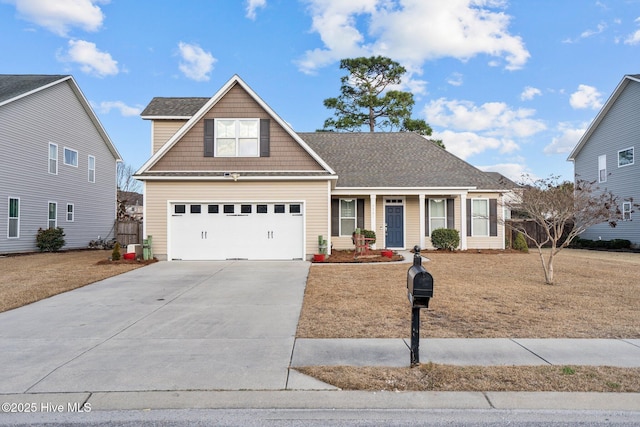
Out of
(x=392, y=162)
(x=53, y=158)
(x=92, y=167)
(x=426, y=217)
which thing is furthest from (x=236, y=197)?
(x=92, y=167)

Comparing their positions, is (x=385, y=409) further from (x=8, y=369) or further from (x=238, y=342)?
(x=8, y=369)

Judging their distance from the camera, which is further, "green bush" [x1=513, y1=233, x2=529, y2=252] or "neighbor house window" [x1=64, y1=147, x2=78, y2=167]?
"neighbor house window" [x1=64, y1=147, x2=78, y2=167]

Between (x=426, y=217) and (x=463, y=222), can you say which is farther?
(x=426, y=217)

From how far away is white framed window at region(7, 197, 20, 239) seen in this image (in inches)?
720

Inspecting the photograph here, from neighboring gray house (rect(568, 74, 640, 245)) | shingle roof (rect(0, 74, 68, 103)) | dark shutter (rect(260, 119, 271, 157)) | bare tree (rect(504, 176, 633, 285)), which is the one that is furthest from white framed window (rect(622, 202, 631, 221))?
shingle roof (rect(0, 74, 68, 103))

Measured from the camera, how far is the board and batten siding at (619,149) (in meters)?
21.0

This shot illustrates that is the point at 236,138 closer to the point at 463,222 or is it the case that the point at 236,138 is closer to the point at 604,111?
the point at 463,222

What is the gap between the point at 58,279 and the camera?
36.5 feet

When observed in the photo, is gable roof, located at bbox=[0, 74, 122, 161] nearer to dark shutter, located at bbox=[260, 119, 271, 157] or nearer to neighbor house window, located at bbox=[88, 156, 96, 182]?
neighbor house window, located at bbox=[88, 156, 96, 182]

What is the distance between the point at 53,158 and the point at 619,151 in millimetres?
31375

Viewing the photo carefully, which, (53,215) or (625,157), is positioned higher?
(625,157)

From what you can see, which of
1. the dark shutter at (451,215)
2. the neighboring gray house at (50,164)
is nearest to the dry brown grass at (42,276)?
the neighboring gray house at (50,164)

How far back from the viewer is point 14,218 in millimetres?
18531

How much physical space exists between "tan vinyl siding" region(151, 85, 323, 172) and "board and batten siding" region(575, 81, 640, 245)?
14807 millimetres
